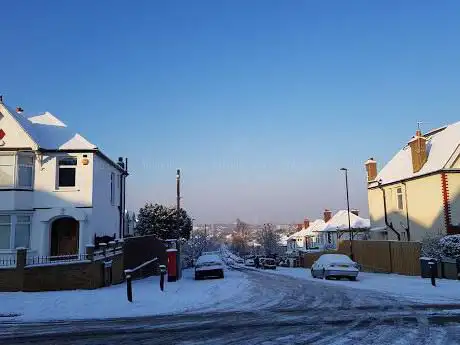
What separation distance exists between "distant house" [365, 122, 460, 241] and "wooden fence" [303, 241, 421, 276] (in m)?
4.46

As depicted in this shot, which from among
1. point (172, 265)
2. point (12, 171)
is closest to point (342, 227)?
point (172, 265)

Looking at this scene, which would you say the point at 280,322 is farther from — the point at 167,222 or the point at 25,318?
the point at 167,222

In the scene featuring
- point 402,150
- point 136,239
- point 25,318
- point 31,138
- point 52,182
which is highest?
point 402,150

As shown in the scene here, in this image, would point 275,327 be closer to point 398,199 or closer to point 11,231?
point 11,231

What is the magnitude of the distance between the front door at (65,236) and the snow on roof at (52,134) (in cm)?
407

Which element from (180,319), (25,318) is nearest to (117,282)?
(25,318)

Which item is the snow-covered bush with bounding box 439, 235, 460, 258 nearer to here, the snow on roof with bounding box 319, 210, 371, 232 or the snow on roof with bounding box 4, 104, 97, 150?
the snow on roof with bounding box 4, 104, 97, 150

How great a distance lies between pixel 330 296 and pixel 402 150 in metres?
31.4

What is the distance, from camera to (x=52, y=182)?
24.3 metres

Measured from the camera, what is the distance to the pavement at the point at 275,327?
29.5 feet

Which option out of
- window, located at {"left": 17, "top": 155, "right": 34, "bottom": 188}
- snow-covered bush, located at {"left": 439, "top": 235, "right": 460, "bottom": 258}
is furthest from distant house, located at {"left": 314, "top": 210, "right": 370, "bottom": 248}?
window, located at {"left": 17, "top": 155, "right": 34, "bottom": 188}

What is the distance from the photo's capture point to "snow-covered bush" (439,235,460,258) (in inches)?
969

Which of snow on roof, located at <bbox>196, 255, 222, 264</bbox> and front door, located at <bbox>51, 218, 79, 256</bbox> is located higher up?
front door, located at <bbox>51, 218, 79, 256</bbox>

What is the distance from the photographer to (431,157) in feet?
118
